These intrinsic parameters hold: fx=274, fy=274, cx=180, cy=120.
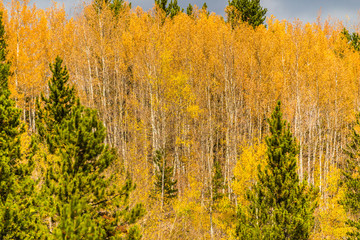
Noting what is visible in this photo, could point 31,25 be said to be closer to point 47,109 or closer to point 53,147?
point 47,109

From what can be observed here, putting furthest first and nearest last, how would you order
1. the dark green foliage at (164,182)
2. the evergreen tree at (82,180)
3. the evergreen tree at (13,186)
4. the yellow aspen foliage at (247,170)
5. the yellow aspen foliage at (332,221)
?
the dark green foliage at (164,182) < the yellow aspen foliage at (247,170) < the yellow aspen foliage at (332,221) < the evergreen tree at (13,186) < the evergreen tree at (82,180)

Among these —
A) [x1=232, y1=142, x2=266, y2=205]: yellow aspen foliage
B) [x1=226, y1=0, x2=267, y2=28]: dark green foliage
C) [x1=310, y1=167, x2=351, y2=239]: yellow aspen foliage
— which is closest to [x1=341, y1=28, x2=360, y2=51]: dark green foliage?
[x1=226, y1=0, x2=267, y2=28]: dark green foliage

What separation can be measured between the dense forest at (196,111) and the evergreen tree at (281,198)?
0.17 ft

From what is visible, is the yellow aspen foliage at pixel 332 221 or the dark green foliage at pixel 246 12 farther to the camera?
the dark green foliage at pixel 246 12

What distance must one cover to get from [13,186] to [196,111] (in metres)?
15.9

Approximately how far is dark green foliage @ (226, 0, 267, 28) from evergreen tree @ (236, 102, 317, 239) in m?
19.9

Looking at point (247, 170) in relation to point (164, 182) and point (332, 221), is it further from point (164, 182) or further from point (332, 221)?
point (332, 221)

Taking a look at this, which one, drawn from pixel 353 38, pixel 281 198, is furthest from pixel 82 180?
pixel 353 38

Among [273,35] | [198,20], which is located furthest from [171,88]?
[273,35]

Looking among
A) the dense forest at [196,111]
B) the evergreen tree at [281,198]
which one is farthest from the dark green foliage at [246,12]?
the evergreen tree at [281,198]

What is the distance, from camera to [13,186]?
31.6ft

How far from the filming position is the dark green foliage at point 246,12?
28.9 m

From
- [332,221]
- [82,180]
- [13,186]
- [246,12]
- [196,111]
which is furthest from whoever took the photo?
[246,12]

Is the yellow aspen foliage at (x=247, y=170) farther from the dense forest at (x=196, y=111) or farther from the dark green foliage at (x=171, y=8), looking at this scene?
the dark green foliage at (x=171, y=8)
